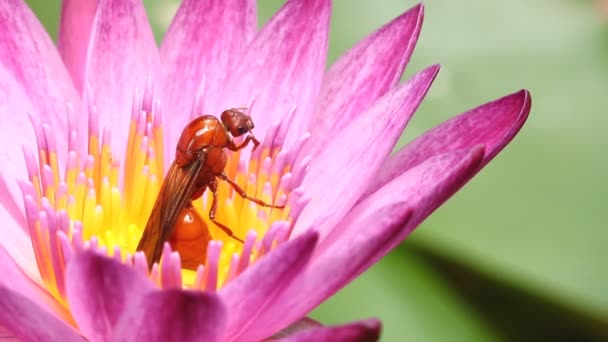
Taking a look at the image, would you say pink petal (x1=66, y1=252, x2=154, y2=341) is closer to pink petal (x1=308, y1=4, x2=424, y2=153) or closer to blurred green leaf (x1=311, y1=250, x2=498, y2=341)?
pink petal (x1=308, y1=4, x2=424, y2=153)

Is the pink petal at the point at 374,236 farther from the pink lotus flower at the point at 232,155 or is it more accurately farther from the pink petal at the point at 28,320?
the pink petal at the point at 28,320

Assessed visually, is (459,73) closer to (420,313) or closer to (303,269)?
(420,313)

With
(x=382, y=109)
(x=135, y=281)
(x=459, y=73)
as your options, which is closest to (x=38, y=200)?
(x=135, y=281)

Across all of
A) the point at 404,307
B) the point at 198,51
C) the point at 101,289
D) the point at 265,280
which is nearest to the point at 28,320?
the point at 101,289

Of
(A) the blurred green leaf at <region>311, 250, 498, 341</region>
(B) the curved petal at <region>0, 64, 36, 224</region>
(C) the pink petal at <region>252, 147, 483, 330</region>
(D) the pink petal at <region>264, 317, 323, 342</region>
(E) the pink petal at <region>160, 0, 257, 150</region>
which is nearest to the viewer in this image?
(C) the pink petal at <region>252, 147, 483, 330</region>

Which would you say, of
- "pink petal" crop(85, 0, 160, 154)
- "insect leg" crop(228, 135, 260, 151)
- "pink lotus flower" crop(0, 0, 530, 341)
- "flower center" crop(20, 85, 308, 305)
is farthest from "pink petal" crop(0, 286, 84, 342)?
"pink petal" crop(85, 0, 160, 154)

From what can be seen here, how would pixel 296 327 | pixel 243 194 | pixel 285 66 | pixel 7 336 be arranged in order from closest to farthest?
pixel 7 336, pixel 296 327, pixel 243 194, pixel 285 66

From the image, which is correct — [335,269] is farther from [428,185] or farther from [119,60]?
[119,60]

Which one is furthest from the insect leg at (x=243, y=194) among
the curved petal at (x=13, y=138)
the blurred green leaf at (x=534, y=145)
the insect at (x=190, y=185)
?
the blurred green leaf at (x=534, y=145)
